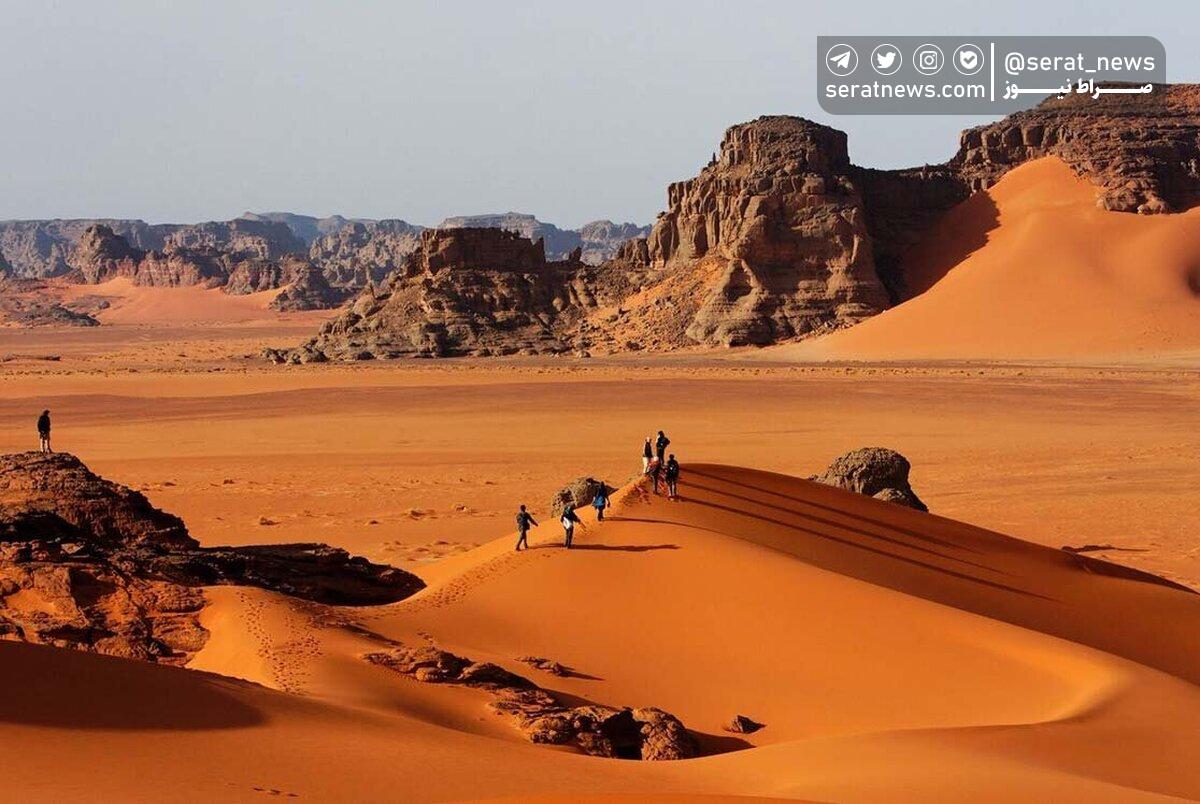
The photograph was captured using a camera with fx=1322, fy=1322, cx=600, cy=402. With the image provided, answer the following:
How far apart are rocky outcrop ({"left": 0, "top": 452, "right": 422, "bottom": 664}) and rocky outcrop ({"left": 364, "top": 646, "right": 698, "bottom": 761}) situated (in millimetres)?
2076

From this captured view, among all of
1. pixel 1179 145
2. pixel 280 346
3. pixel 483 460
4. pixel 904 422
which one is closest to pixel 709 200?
pixel 1179 145

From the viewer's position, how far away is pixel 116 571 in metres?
11.5

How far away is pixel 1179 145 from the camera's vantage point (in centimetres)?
7862

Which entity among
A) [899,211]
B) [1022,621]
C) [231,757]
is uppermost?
[899,211]

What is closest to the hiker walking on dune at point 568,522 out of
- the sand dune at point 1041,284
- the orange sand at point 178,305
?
the sand dune at point 1041,284

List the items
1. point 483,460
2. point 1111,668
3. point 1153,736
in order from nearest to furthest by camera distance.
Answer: point 1153,736 < point 1111,668 < point 483,460

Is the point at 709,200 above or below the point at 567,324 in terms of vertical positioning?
above

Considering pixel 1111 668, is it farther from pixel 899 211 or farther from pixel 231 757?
pixel 899 211

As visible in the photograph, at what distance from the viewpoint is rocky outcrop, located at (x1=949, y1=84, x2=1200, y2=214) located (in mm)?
76812

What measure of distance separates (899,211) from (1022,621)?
70.0 m

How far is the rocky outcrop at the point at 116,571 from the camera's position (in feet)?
35.3

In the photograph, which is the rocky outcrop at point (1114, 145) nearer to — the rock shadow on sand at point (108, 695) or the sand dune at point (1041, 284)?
the sand dune at point (1041, 284)

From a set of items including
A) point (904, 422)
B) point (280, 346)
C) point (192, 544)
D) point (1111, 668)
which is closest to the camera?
point (1111, 668)

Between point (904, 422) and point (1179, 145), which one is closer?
point (904, 422)
